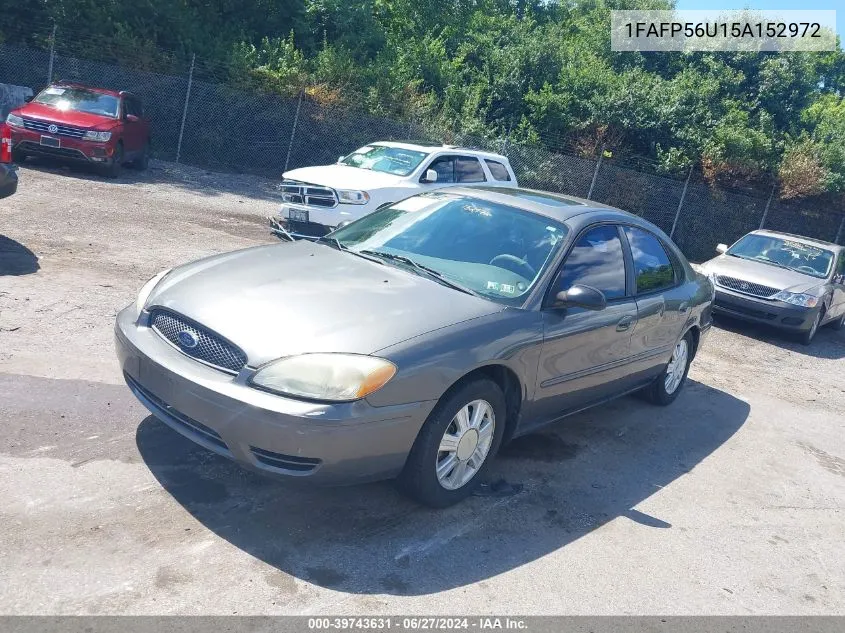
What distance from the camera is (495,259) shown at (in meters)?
5.00

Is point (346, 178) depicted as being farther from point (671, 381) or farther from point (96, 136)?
point (671, 381)

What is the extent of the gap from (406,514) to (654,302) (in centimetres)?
276

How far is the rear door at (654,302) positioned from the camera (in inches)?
229

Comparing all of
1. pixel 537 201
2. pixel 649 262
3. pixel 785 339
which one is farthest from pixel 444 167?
pixel 537 201

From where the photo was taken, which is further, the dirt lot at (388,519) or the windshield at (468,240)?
the windshield at (468,240)

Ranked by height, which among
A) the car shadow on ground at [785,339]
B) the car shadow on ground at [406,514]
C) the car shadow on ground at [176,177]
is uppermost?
the car shadow on ground at [176,177]

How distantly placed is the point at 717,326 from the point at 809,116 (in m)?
18.4

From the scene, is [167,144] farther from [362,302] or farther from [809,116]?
[809,116]

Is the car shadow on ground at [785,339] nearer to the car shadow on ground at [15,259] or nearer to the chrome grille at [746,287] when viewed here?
the chrome grille at [746,287]

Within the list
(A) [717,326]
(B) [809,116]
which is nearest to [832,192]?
(B) [809,116]

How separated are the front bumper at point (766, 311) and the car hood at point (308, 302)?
297 inches

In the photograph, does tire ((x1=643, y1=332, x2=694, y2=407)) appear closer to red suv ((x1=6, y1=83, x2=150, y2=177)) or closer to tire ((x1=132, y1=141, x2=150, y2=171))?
red suv ((x1=6, y1=83, x2=150, y2=177))

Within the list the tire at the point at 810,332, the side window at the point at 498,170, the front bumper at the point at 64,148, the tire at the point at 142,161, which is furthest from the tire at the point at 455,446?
the tire at the point at 142,161

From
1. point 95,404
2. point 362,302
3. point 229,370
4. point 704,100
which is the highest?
point 704,100
